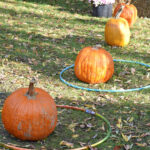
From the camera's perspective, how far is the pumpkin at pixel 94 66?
6473mm

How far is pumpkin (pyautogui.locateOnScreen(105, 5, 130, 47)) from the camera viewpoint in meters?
8.94

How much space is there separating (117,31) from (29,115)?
5.29 meters

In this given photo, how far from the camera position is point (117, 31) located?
899cm

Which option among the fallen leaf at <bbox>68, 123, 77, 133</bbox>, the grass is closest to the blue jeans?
the grass

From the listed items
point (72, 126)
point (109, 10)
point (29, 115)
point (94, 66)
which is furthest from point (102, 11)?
point (29, 115)

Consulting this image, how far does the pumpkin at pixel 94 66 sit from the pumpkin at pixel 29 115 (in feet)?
7.09

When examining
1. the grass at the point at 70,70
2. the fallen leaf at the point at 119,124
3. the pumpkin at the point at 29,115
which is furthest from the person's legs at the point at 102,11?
the pumpkin at the point at 29,115

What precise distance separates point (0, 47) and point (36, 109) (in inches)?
185

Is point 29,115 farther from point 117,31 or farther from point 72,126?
point 117,31

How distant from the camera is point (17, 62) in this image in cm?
768

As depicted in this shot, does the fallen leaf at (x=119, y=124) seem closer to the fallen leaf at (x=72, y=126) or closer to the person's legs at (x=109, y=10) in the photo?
the fallen leaf at (x=72, y=126)

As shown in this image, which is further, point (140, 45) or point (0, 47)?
point (140, 45)

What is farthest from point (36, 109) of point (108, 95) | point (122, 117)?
point (108, 95)

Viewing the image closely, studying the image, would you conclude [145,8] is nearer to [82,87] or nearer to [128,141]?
[82,87]
